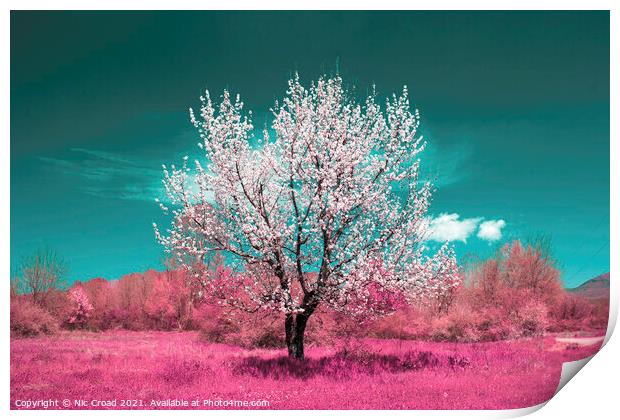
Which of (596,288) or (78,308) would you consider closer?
(596,288)

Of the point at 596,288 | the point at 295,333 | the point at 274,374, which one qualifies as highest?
the point at 596,288

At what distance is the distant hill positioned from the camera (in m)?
8.40

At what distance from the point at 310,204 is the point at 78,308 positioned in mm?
5154

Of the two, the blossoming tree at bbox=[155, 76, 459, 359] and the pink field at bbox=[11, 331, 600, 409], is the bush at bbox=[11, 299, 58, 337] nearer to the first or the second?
the pink field at bbox=[11, 331, 600, 409]

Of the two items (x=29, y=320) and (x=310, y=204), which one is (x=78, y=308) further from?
(x=310, y=204)

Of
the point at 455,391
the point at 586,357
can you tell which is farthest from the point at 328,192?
the point at 586,357

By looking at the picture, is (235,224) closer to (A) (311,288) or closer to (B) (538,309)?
(A) (311,288)

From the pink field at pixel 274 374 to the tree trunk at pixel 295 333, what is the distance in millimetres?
202

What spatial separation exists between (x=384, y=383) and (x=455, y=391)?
122 centimetres

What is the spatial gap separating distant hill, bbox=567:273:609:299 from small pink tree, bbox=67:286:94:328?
30.9 feet

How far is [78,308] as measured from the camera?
9672 millimetres

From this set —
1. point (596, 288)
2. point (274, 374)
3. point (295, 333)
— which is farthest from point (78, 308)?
point (596, 288)

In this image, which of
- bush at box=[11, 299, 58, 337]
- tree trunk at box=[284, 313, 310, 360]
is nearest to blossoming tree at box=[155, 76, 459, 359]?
tree trunk at box=[284, 313, 310, 360]

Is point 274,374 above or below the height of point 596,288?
below
